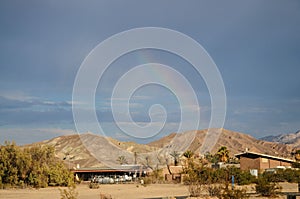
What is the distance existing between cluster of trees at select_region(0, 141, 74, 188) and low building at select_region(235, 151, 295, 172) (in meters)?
30.6

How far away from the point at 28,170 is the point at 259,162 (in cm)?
3768

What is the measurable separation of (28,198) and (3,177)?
73.6 feet

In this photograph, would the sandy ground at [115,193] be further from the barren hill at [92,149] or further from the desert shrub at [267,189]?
the barren hill at [92,149]

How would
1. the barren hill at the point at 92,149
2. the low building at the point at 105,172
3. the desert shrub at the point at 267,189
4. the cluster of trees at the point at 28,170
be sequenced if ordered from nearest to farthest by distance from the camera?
the desert shrub at the point at 267,189, the cluster of trees at the point at 28,170, the low building at the point at 105,172, the barren hill at the point at 92,149

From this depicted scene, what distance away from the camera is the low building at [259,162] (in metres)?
74.2

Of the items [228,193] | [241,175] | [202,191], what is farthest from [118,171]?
[228,193]

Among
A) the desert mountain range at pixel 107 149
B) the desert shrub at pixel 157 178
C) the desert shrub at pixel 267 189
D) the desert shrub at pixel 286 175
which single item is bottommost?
the desert shrub at pixel 157 178

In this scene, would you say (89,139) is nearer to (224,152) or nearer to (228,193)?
(224,152)

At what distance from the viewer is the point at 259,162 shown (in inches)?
2913

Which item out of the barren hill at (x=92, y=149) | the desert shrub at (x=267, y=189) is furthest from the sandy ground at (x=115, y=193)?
the barren hill at (x=92, y=149)

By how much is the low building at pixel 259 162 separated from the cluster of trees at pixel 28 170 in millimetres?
30568

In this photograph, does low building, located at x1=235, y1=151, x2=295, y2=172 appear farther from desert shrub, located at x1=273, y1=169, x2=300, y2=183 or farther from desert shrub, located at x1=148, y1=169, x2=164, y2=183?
desert shrub, located at x1=148, y1=169, x2=164, y2=183

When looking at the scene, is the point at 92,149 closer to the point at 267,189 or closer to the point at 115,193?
the point at 115,193

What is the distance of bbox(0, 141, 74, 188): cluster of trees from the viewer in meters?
56.6
